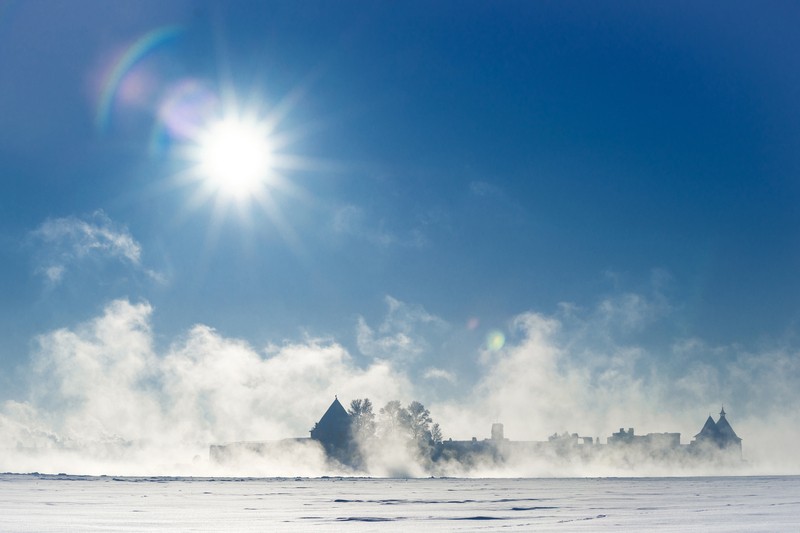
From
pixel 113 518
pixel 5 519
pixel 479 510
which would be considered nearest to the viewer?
pixel 5 519

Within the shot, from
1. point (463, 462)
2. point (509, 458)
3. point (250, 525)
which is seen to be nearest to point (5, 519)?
point (250, 525)

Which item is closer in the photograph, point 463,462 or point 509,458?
point 463,462

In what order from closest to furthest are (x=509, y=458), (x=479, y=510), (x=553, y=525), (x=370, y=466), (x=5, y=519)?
(x=553, y=525) < (x=5, y=519) < (x=479, y=510) < (x=370, y=466) < (x=509, y=458)

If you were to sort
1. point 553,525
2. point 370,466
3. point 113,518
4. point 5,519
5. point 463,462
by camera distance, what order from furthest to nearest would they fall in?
point 463,462
point 370,466
point 113,518
point 5,519
point 553,525

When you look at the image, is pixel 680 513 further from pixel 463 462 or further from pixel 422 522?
pixel 463 462

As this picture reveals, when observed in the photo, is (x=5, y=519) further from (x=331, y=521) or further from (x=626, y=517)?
(x=626, y=517)

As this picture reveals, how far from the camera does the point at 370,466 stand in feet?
541

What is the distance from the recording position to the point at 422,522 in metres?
25.9

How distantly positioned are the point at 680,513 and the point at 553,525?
24.2 ft

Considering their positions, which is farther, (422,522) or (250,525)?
(422,522)

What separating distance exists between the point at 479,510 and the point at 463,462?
155062 millimetres

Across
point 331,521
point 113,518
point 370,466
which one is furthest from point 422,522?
point 370,466

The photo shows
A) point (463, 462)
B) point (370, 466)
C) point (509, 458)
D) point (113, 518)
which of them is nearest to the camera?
point (113, 518)

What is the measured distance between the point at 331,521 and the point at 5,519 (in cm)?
919
